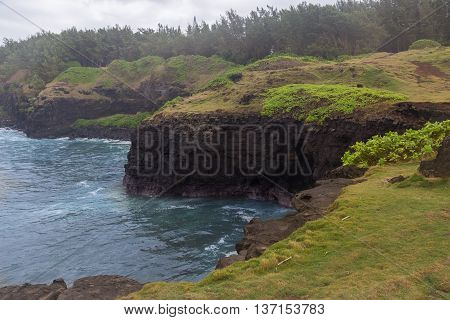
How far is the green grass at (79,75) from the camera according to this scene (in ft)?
352

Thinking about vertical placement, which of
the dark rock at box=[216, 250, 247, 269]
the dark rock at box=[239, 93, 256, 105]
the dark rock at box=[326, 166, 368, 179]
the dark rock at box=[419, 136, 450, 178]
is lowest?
the dark rock at box=[216, 250, 247, 269]

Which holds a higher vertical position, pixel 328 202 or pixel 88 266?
pixel 328 202

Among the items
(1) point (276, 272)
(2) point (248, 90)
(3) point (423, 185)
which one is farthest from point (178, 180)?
(1) point (276, 272)

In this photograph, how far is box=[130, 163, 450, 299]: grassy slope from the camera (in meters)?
10.4

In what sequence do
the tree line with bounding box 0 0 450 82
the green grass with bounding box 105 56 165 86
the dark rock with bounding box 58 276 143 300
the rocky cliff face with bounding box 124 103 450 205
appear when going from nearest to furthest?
the dark rock with bounding box 58 276 143 300
the rocky cliff face with bounding box 124 103 450 205
the tree line with bounding box 0 0 450 82
the green grass with bounding box 105 56 165 86

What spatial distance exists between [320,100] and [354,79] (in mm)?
10347

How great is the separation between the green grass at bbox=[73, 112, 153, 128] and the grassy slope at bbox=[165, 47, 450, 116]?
32.4 metres

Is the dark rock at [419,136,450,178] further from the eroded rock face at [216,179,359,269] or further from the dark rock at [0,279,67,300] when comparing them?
the dark rock at [0,279,67,300]

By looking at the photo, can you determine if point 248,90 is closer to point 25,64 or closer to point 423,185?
point 423,185

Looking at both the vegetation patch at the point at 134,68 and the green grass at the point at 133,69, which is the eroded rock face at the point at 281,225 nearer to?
the green grass at the point at 133,69

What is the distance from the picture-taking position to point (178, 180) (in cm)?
4581

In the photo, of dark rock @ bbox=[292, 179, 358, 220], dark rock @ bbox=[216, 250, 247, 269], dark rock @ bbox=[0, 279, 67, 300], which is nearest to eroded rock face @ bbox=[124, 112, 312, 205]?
dark rock @ bbox=[292, 179, 358, 220]
